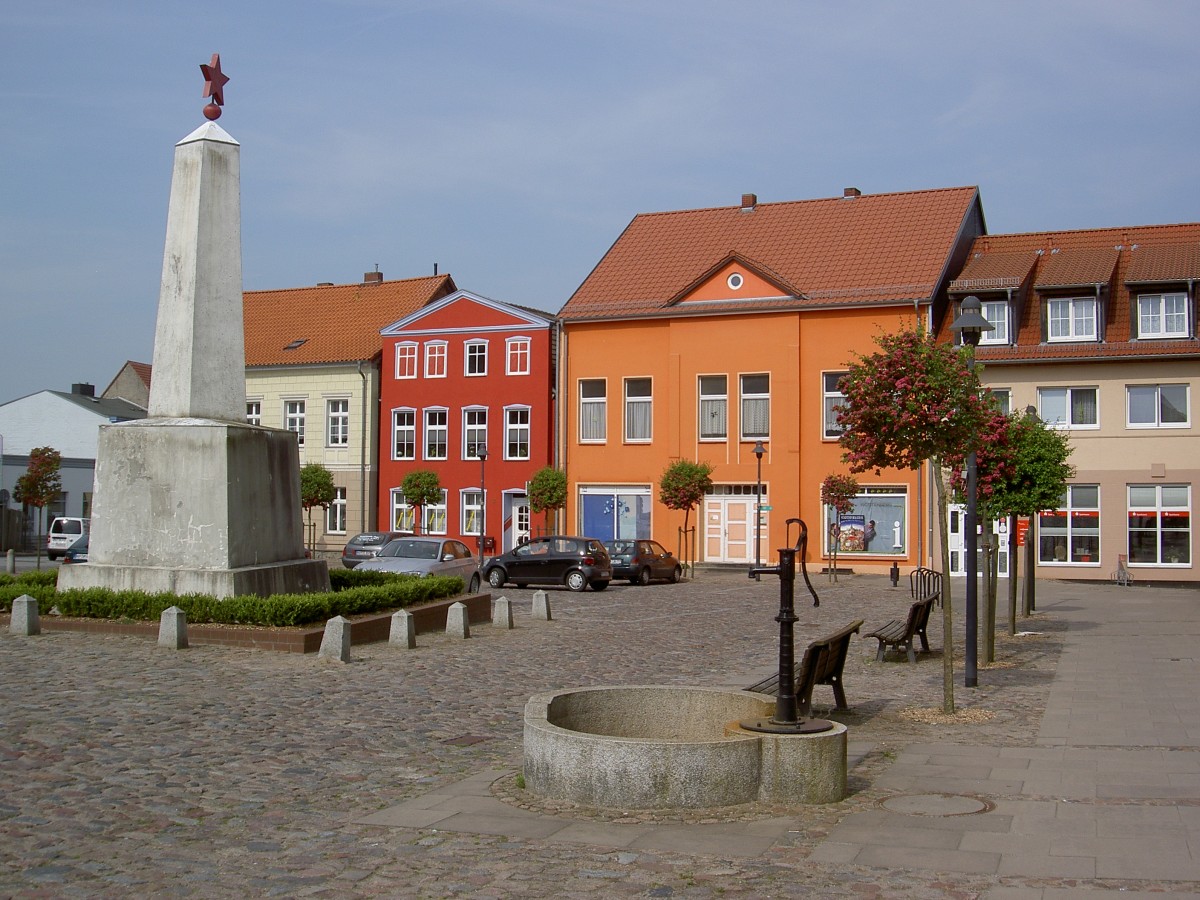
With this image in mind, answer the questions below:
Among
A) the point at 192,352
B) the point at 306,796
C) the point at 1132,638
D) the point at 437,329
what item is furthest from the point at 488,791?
the point at 437,329

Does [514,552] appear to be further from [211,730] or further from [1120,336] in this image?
[211,730]

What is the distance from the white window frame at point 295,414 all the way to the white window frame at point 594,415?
14291 millimetres

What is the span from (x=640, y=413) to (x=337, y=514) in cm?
1485

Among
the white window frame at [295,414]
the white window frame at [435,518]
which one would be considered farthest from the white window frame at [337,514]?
→ the white window frame at [435,518]

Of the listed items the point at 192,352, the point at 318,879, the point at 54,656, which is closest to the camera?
the point at 318,879

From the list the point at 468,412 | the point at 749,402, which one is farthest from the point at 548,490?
the point at 749,402

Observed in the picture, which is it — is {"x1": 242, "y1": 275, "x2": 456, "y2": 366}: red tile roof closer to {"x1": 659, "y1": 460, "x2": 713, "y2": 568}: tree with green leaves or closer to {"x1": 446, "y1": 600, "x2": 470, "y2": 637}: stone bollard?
{"x1": 659, "y1": 460, "x2": 713, "y2": 568}: tree with green leaves

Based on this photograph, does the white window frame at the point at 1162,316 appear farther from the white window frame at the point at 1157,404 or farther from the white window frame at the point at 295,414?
the white window frame at the point at 295,414

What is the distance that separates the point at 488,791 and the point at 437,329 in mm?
43432

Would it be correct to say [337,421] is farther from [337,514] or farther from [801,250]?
[801,250]

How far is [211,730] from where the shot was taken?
33.8 feet

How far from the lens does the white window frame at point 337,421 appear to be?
53269mm

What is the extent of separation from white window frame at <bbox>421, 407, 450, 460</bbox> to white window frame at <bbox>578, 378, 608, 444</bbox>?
659cm

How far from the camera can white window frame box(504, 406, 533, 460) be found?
48541 millimetres
